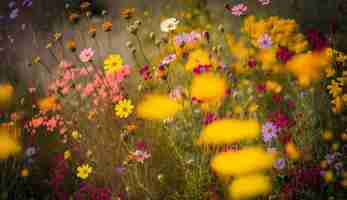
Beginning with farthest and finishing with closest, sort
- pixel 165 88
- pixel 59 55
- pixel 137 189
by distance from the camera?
1. pixel 59 55
2. pixel 165 88
3. pixel 137 189

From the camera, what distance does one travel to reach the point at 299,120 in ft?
7.64

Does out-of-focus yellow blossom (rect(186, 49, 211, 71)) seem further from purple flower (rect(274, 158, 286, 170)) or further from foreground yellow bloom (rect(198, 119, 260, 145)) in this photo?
purple flower (rect(274, 158, 286, 170))


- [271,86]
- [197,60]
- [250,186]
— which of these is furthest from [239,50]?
[250,186]

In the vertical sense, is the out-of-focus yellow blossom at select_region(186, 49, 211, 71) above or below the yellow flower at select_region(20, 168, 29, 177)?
above

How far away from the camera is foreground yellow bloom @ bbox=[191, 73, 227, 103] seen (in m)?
2.42

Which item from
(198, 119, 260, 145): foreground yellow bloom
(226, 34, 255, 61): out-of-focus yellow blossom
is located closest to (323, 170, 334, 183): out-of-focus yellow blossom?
(198, 119, 260, 145): foreground yellow bloom

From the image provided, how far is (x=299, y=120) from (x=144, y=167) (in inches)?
32.2

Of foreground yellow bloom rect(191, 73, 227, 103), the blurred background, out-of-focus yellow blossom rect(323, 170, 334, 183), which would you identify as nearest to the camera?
out-of-focus yellow blossom rect(323, 170, 334, 183)

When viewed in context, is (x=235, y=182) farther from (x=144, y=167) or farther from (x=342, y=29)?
(x=342, y=29)

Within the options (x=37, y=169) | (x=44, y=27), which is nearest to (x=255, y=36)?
(x=37, y=169)

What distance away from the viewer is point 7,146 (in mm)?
2875

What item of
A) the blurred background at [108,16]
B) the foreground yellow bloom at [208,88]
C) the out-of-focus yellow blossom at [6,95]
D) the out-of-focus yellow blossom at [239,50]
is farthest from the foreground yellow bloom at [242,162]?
the out-of-focus yellow blossom at [6,95]

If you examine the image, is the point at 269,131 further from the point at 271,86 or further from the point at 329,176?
the point at 271,86

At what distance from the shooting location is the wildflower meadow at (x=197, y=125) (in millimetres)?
2115
